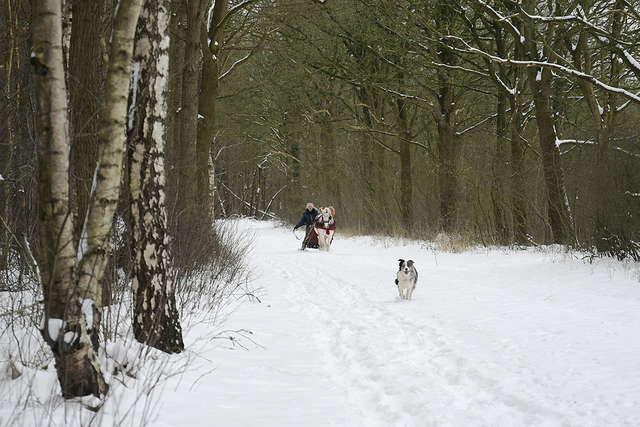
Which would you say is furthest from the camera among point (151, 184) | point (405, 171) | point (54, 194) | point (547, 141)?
point (405, 171)

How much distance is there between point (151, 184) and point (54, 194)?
1.38 metres

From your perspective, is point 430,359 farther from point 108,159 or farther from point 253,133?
point 253,133

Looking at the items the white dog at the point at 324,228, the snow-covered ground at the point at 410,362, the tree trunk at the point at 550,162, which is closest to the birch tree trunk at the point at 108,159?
the snow-covered ground at the point at 410,362

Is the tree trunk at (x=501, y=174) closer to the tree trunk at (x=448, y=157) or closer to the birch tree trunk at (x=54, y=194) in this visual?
the tree trunk at (x=448, y=157)

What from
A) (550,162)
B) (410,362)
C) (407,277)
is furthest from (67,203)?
(550,162)

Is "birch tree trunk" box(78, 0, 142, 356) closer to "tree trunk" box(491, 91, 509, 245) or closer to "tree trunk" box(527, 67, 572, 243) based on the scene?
"tree trunk" box(527, 67, 572, 243)

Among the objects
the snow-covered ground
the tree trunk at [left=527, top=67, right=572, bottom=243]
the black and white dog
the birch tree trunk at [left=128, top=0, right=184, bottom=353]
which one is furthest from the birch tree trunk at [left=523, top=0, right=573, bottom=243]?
the birch tree trunk at [left=128, top=0, right=184, bottom=353]

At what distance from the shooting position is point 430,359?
4867 millimetres

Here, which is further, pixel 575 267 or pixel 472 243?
pixel 472 243

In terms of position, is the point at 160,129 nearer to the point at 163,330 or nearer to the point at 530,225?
the point at 163,330

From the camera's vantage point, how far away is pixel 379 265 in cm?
1334

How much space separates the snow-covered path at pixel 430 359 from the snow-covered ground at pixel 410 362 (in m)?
0.02

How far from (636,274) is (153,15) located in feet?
27.6

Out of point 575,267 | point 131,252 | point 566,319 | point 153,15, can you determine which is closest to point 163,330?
point 131,252
